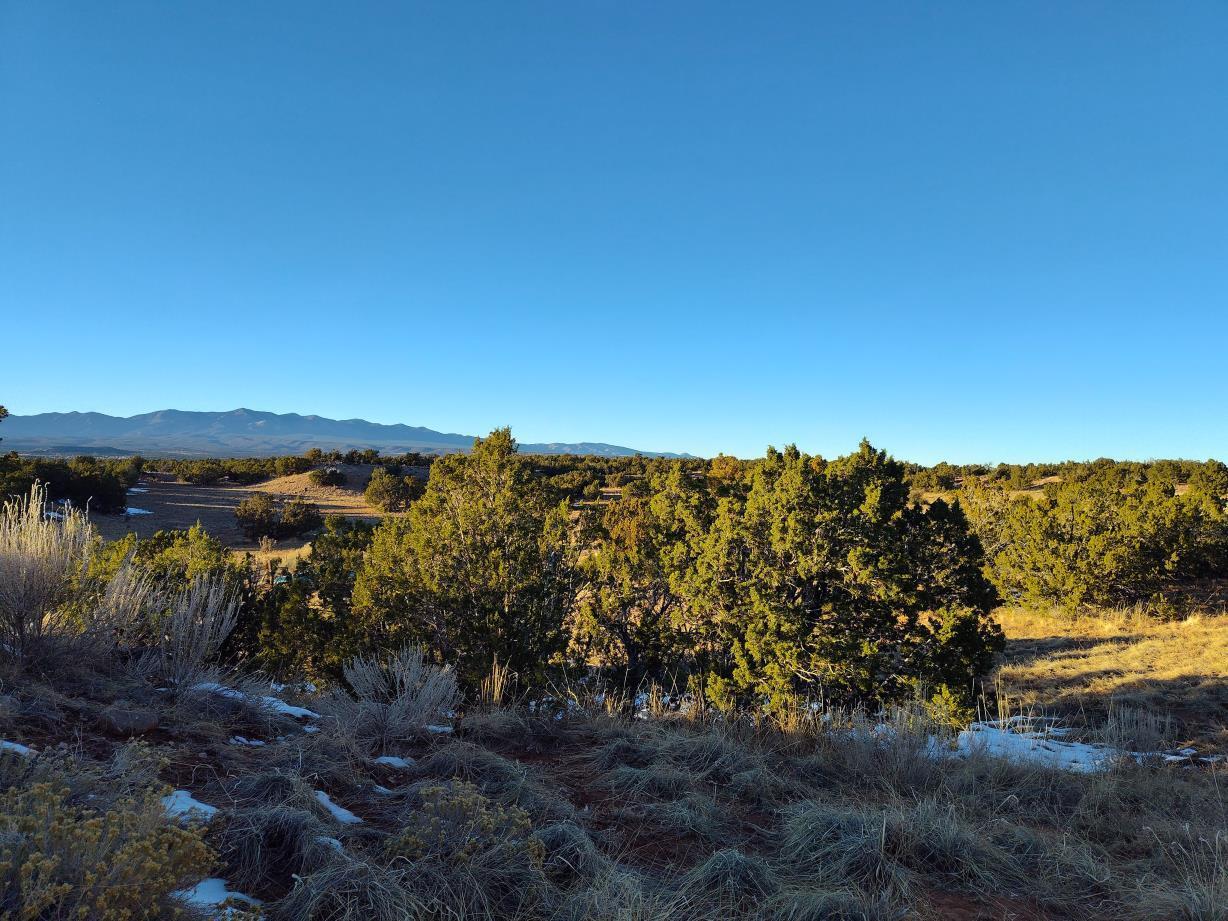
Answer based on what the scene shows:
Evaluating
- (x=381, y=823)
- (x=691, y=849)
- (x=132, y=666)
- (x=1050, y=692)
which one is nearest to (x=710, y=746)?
(x=691, y=849)

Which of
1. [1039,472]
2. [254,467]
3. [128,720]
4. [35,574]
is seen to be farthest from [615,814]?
[254,467]

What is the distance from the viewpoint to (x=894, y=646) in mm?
7469

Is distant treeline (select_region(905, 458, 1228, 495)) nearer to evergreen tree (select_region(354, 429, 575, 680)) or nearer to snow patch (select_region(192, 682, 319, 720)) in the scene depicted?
evergreen tree (select_region(354, 429, 575, 680))

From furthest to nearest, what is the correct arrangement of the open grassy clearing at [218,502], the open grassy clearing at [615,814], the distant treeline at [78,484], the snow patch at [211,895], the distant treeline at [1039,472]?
1. the distant treeline at [1039,472]
2. the open grassy clearing at [218,502]
3. the distant treeline at [78,484]
4. the open grassy clearing at [615,814]
5. the snow patch at [211,895]

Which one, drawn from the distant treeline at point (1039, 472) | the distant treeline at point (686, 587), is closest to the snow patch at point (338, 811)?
the distant treeline at point (686, 587)

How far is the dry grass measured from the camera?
896 cm

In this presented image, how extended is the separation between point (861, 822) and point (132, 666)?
5.69 metres

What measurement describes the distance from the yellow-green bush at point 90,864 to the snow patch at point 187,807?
0.63m

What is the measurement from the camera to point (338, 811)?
3.31 metres

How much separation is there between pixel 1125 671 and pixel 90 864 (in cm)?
1424

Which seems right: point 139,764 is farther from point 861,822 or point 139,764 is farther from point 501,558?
point 501,558

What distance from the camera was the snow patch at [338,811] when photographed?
3209 mm

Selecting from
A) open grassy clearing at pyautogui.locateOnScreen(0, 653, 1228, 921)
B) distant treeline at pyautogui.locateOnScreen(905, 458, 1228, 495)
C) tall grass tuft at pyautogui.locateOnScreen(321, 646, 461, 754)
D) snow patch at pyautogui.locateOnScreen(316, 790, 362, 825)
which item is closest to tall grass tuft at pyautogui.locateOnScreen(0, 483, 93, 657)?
open grassy clearing at pyautogui.locateOnScreen(0, 653, 1228, 921)

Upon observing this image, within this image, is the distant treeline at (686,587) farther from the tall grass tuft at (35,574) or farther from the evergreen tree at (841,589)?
the tall grass tuft at (35,574)
